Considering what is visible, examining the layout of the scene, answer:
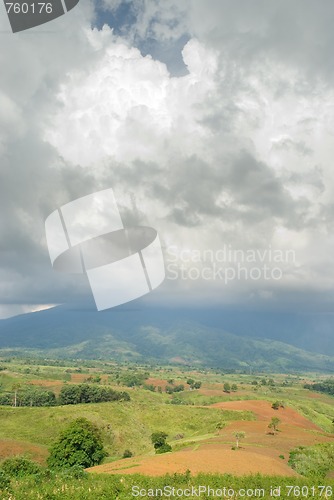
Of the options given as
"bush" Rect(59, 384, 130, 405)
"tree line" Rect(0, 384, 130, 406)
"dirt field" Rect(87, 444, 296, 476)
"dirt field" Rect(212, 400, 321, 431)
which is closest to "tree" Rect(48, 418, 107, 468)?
"dirt field" Rect(87, 444, 296, 476)

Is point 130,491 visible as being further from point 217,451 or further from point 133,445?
point 133,445

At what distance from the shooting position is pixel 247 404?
83000 millimetres

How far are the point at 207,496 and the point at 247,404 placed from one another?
7078 centimetres

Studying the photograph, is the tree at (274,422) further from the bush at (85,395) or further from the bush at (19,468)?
the bush at (85,395)

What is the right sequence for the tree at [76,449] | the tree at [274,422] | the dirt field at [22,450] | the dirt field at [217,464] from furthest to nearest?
the tree at [274,422] < the dirt field at [22,450] < the tree at [76,449] < the dirt field at [217,464]

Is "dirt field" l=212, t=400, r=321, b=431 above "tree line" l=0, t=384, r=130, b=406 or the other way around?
the other way around

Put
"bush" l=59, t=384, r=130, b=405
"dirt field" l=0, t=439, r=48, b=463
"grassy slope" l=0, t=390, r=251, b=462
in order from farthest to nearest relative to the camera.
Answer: "bush" l=59, t=384, r=130, b=405, "grassy slope" l=0, t=390, r=251, b=462, "dirt field" l=0, t=439, r=48, b=463

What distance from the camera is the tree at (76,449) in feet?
131

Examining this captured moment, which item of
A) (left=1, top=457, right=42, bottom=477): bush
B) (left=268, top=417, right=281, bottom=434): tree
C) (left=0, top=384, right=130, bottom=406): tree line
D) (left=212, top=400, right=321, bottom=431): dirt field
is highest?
(left=0, top=384, right=130, bottom=406): tree line

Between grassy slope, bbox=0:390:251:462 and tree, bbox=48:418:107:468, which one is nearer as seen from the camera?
tree, bbox=48:418:107:468

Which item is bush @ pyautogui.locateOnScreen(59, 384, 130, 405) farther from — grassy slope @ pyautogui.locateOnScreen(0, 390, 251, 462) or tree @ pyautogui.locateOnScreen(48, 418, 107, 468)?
tree @ pyautogui.locateOnScreen(48, 418, 107, 468)

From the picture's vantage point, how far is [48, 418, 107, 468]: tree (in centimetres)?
3997

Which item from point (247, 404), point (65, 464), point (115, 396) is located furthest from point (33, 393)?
point (65, 464)

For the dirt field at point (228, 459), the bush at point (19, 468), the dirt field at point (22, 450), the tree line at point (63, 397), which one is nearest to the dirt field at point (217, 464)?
the dirt field at point (228, 459)
